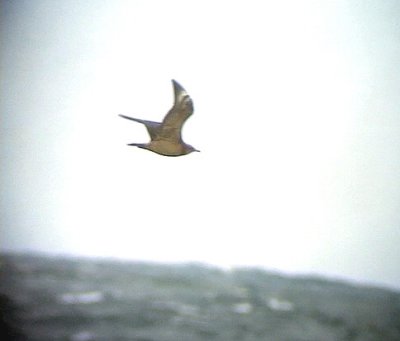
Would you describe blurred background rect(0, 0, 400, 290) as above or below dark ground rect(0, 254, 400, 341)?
above

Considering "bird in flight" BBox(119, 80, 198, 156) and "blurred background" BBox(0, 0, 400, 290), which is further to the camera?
"blurred background" BBox(0, 0, 400, 290)

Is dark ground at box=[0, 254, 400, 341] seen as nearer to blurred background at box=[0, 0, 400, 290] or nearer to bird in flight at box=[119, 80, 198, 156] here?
blurred background at box=[0, 0, 400, 290]

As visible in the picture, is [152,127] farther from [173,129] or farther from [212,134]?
[212,134]

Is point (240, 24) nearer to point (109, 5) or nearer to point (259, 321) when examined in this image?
point (109, 5)

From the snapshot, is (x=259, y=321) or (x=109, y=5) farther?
(x=109, y=5)

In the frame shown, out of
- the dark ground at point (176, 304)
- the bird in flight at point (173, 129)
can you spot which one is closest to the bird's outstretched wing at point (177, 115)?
the bird in flight at point (173, 129)

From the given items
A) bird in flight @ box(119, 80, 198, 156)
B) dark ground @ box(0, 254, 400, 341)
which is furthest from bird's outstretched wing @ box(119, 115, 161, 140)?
dark ground @ box(0, 254, 400, 341)

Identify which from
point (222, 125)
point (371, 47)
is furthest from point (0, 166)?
point (371, 47)
